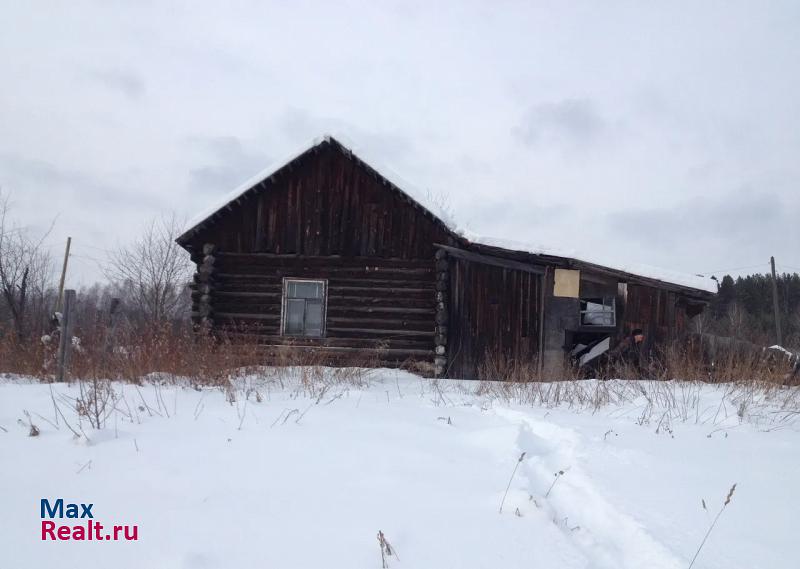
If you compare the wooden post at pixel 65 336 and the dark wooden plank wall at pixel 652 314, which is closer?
the wooden post at pixel 65 336

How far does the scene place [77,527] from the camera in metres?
2.34

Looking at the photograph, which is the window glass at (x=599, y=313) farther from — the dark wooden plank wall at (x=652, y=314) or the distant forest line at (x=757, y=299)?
the distant forest line at (x=757, y=299)

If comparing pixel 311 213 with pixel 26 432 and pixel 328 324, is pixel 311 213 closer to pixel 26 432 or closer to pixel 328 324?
pixel 328 324

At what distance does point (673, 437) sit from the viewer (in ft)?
14.6

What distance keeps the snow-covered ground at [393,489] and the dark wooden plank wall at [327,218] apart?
23.2ft

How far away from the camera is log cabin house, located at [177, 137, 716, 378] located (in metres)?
11.5

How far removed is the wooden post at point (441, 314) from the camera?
11.3 m

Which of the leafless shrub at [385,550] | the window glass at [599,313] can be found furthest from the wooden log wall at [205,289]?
the leafless shrub at [385,550]

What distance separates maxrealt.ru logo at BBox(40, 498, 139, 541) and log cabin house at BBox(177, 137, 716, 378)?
896cm

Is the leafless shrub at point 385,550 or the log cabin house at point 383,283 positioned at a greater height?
the log cabin house at point 383,283

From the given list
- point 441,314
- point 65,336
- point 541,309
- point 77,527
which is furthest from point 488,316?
point 77,527

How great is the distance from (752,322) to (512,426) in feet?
197

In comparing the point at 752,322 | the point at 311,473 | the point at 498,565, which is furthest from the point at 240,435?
the point at 752,322

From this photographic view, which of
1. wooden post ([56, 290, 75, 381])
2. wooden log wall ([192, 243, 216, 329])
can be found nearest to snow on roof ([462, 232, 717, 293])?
wooden log wall ([192, 243, 216, 329])
